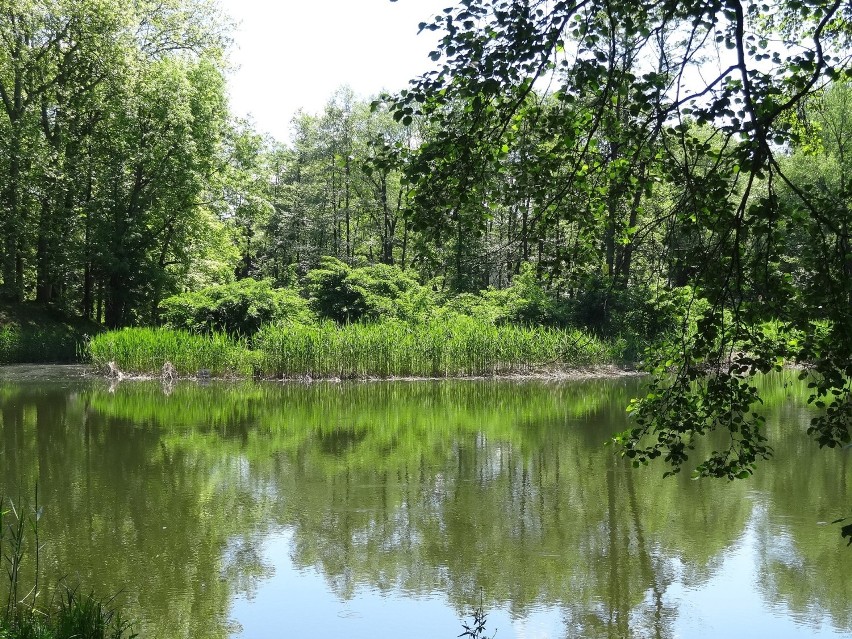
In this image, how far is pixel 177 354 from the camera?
1986 centimetres

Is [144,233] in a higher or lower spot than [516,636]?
higher

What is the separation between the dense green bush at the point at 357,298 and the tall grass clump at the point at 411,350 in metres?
1.50

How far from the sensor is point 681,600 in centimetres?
539

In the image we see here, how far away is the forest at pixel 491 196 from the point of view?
3.28 m

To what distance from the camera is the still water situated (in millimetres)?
5191

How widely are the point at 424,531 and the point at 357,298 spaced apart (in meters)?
17.3

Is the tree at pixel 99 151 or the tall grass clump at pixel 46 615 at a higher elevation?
the tree at pixel 99 151

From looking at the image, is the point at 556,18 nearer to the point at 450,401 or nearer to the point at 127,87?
the point at 450,401

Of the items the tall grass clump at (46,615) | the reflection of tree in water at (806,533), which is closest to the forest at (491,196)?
the reflection of tree in water at (806,533)

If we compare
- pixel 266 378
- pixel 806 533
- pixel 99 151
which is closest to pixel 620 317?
pixel 266 378

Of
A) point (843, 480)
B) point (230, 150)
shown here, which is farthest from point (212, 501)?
point (230, 150)

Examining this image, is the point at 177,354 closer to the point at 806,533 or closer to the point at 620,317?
the point at 620,317

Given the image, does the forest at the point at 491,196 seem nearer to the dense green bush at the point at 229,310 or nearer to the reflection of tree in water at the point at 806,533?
the dense green bush at the point at 229,310

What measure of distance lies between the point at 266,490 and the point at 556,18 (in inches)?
255
